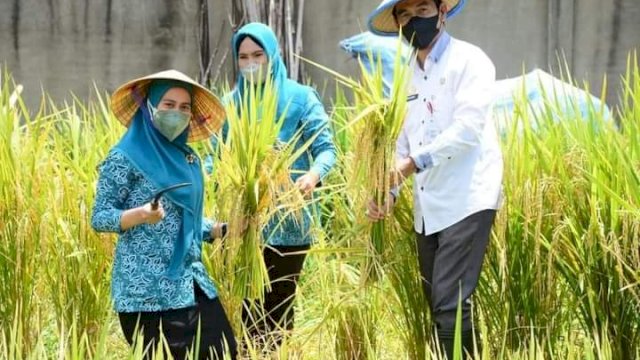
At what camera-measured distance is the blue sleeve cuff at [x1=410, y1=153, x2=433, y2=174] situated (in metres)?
3.32

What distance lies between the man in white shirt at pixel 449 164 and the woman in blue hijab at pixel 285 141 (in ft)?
1.32

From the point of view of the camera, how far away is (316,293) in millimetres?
4469

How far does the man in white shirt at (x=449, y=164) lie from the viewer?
3.36m

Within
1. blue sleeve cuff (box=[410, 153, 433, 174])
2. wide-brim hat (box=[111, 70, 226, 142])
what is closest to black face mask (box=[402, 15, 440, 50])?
blue sleeve cuff (box=[410, 153, 433, 174])

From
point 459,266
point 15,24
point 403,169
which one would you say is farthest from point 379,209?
point 15,24

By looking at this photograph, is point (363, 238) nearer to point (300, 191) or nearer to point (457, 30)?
point (300, 191)

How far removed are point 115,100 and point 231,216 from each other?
45cm

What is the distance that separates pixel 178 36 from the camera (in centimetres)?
731

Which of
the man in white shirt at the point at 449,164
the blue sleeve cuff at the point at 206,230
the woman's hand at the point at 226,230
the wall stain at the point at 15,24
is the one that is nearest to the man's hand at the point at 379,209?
the man in white shirt at the point at 449,164

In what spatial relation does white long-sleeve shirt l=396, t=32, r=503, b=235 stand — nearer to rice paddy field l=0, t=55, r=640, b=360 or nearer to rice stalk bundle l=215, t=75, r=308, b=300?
rice paddy field l=0, t=55, r=640, b=360

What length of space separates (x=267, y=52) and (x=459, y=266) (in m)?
0.92

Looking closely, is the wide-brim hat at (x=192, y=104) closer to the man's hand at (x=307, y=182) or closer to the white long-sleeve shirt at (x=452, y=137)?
the man's hand at (x=307, y=182)

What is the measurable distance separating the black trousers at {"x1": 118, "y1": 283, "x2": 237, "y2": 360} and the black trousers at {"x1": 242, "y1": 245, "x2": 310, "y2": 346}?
0.48 m

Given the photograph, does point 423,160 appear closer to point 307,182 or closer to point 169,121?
point 307,182
